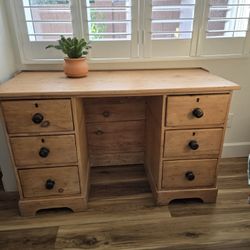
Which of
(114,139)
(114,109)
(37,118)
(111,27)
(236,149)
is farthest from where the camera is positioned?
(236,149)

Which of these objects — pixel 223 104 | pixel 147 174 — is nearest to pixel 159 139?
pixel 223 104

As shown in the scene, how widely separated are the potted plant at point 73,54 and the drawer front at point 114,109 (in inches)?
12.2

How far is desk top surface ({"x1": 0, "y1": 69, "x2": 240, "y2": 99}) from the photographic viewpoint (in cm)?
108

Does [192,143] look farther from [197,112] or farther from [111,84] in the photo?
[111,84]

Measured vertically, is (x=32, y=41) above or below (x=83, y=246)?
above

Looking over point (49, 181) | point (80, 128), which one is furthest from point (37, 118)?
point (49, 181)

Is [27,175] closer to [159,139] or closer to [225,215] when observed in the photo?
[159,139]

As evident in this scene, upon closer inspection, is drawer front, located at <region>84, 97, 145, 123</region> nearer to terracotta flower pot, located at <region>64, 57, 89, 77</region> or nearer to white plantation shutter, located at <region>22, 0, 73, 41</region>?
terracotta flower pot, located at <region>64, 57, 89, 77</region>

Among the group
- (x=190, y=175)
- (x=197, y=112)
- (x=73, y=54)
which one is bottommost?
(x=190, y=175)

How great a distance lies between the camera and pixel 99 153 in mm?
1764

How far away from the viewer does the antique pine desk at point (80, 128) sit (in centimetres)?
111

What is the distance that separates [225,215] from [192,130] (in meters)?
0.58

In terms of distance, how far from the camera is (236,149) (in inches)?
74.3

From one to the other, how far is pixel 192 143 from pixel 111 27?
0.90m
